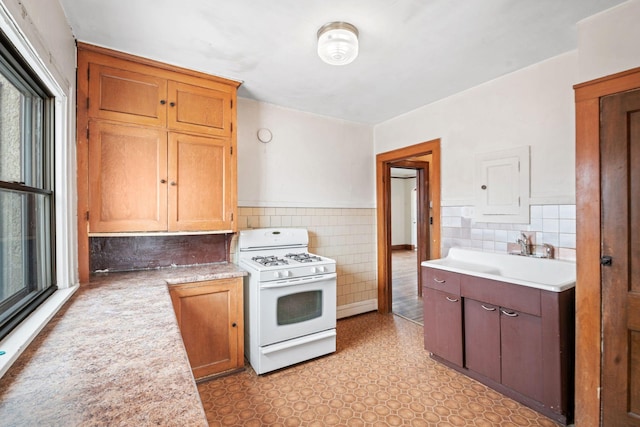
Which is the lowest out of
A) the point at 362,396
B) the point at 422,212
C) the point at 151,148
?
the point at 362,396

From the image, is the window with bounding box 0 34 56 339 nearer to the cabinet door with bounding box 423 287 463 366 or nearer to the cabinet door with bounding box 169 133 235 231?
the cabinet door with bounding box 169 133 235 231

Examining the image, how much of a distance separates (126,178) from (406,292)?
407 centimetres

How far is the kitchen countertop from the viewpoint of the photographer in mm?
710

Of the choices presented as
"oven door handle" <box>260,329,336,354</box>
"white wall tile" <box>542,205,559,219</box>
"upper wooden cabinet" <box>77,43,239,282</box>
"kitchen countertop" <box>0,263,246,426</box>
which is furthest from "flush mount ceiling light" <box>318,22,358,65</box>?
"oven door handle" <box>260,329,336,354</box>

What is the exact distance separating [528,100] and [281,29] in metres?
1.94

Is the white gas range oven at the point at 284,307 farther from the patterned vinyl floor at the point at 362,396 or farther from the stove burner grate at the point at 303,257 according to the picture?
the patterned vinyl floor at the point at 362,396

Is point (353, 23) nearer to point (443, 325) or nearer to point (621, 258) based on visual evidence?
point (621, 258)

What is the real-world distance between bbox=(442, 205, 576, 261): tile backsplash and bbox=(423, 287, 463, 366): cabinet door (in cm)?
60

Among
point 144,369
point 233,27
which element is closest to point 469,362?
point 144,369

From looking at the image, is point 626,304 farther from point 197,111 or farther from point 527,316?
point 197,111

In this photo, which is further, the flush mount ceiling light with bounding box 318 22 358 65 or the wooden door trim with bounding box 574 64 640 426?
the flush mount ceiling light with bounding box 318 22 358 65

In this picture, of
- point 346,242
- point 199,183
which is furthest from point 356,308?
point 199,183

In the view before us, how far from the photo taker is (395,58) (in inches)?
85.8

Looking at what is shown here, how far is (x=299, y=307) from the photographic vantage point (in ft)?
8.29
